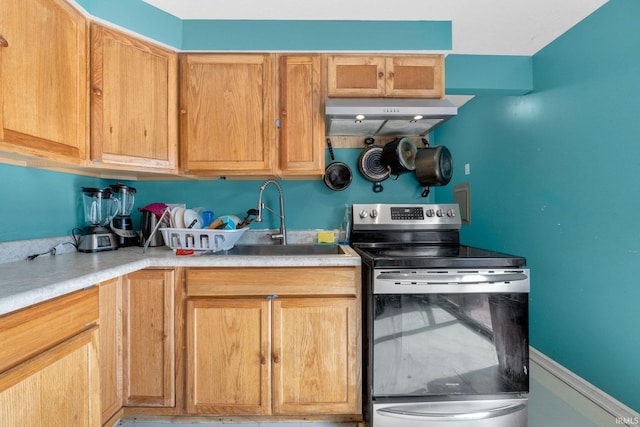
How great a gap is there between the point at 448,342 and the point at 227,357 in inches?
43.4

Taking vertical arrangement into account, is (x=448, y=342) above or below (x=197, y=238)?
below

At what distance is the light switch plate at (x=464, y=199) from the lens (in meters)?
2.76

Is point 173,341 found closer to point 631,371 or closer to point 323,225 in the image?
point 323,225

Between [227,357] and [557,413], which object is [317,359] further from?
[557,413]

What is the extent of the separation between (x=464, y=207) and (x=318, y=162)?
180 cm

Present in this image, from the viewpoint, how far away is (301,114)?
175 centimetres

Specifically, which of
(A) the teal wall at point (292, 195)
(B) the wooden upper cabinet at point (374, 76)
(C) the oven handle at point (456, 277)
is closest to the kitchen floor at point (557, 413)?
(C) the oven handle at point (456, 277)

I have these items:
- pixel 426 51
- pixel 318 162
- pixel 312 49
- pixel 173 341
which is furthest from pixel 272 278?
pixel 426 51

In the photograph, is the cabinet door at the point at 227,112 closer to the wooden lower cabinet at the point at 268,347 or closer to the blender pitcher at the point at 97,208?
the blender pitcher at the point at 97,208

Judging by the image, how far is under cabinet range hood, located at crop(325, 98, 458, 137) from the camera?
5.33ft

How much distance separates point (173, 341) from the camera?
1.44 meters

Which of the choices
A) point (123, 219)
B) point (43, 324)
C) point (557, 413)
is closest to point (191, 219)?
point (123, 219)

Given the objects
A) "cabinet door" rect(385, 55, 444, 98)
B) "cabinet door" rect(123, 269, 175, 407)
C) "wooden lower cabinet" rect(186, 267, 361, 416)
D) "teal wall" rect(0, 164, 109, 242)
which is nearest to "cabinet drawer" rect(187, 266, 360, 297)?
"wooden lower cabinet" rect(186, 267, 361, 416)

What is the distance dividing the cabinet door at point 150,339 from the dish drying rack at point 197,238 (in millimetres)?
211
